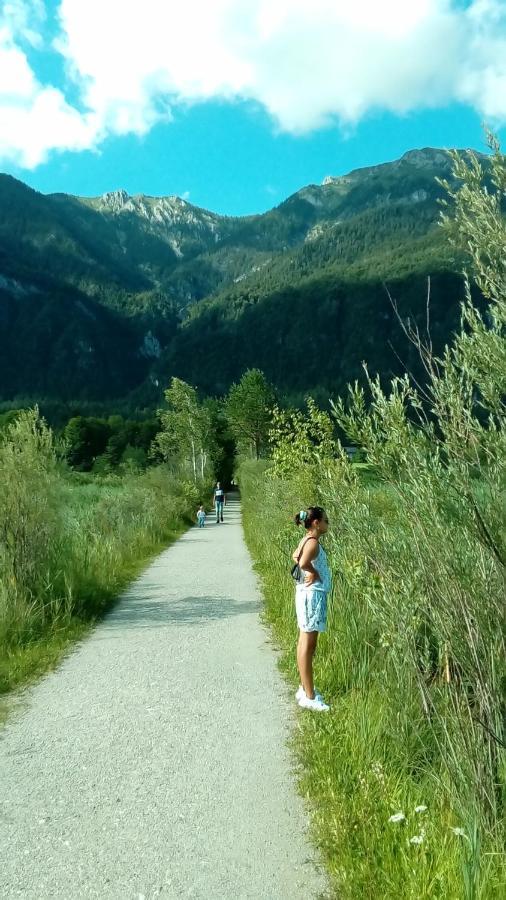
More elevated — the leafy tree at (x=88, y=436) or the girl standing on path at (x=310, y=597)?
the leafy tree at (x=88, y=436)

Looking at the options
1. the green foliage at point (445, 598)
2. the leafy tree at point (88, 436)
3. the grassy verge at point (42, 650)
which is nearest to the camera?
the green foliage at point (445, 598)

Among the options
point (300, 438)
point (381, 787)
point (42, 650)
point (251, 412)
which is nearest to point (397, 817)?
point (381, 787)

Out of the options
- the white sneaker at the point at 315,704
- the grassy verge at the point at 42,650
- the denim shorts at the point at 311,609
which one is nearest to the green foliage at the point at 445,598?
the white sneaker at the point at 315,704

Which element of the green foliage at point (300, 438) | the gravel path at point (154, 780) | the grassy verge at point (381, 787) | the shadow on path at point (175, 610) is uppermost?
the green foliage at point (300, 438)

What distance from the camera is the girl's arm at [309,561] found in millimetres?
6117

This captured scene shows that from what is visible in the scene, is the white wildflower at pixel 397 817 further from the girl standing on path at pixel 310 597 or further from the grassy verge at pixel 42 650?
the grassy verge at pixel 42 650

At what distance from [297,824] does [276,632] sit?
16.8 feet

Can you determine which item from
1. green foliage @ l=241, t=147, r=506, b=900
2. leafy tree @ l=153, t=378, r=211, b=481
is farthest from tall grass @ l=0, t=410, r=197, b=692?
leafy tree @ l=153, t=378, r=211, b=481

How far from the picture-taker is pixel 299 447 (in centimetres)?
1270

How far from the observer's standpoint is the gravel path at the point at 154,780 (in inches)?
136

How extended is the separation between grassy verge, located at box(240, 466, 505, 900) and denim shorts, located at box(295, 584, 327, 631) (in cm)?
42

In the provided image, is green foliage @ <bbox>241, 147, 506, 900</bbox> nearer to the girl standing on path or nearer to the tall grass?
the girl standing on path

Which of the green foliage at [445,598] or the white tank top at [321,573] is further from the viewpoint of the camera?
the white tank top at [321,573]

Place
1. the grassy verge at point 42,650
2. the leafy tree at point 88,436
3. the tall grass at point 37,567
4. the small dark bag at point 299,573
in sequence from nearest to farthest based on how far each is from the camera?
the small dark bag at point 299,573 → the grassy verge at point 42,650 → the tall grass at point 37,567 → the leafy tree at point 88,436
